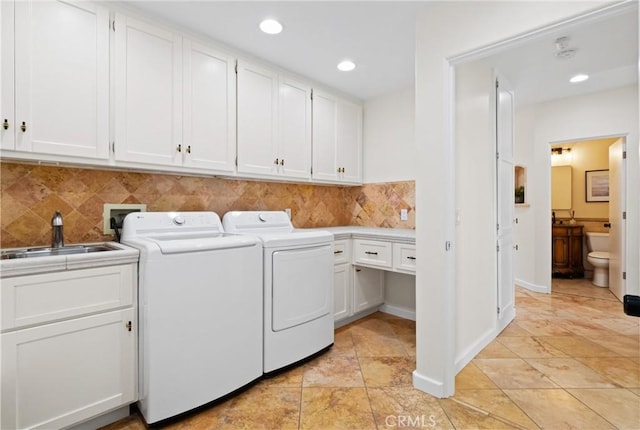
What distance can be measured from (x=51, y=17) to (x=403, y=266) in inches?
111

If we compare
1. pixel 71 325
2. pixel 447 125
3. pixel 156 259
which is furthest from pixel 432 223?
pixel 71 325

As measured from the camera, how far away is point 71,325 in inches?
59.9

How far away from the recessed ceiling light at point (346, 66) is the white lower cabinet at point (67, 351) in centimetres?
224

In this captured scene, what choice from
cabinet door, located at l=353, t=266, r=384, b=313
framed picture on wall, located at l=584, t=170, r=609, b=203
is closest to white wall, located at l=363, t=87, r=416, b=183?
cabinet door, located at l=353, t=266, r=384, b=313

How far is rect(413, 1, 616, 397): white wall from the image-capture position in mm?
1882

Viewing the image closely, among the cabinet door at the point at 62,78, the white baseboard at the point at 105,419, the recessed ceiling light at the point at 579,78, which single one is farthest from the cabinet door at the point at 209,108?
the recessed ceiling light at the point at 579,78

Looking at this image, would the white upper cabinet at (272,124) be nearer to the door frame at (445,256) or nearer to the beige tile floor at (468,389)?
the door frame at (445,256)

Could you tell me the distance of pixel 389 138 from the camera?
3498 millimetres

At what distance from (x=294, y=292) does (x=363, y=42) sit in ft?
6.33

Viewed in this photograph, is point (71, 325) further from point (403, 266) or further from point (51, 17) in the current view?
point (403, 266)

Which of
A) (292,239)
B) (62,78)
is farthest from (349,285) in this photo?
(62,78)

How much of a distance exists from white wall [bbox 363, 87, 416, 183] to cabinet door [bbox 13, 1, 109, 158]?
2.57 metres

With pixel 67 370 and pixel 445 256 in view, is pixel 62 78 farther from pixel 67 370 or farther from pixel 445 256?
pixel 445 256

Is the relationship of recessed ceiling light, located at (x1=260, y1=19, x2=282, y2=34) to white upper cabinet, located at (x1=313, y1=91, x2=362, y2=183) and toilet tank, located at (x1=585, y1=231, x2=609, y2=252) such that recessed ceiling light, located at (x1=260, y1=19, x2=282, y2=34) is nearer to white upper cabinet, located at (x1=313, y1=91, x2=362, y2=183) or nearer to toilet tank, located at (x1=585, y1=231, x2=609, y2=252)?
Answer: white upper cabinet, located at (x1=313, y1=91, x2=362, y2=183)
